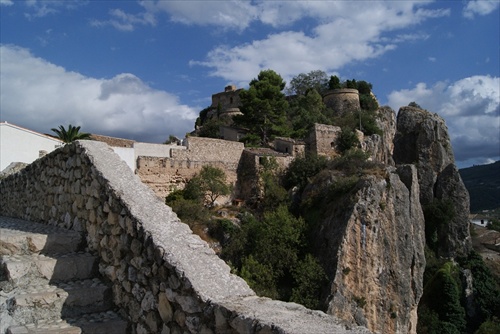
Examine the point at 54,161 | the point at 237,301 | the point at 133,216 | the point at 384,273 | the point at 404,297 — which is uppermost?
the point at 54,161

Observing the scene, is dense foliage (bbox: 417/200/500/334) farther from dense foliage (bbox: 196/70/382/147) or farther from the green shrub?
the green shrub

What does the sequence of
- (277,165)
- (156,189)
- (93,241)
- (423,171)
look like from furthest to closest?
1. (423,171)
2. (277,165)
3. (156,189)
4. (93,241)

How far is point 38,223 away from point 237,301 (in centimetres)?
407

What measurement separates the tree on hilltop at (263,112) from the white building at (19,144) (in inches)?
671

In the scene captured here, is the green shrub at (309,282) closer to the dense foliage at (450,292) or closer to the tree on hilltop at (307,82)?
the dense foliage at (450,292)

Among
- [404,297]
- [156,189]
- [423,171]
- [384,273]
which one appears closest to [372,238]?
[384,273]

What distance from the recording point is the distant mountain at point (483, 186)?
317ft

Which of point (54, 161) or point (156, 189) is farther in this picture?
point (156, 189)

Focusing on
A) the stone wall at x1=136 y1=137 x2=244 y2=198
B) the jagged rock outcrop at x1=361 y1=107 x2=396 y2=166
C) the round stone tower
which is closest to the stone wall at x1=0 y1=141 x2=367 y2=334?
the stone wall at x1=136 y1=137 x2=244 y2=198

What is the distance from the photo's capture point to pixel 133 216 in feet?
10.8

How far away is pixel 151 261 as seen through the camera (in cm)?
301

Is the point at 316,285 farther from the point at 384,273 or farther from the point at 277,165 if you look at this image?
the point at 277,165

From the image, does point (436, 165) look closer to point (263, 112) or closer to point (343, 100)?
point (343, 100)

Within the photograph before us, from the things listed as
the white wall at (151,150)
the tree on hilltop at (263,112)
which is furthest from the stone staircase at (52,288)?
the tree on hilltop at (263,112)
